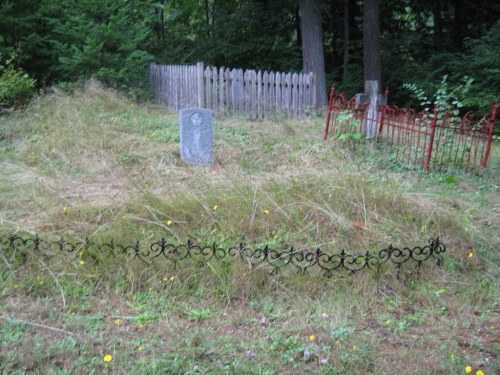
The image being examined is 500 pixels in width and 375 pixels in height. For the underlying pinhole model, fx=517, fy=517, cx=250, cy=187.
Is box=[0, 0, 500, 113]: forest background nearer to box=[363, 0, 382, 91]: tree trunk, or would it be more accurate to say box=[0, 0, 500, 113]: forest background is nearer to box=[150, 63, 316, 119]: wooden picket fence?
box=[363, 0, 382, 91]: tree trunk

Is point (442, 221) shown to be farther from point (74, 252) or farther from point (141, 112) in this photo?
point (141, 112)

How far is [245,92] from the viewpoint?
11.5m

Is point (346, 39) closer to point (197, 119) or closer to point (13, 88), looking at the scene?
point (13, 88)

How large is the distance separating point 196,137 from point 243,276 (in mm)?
3392

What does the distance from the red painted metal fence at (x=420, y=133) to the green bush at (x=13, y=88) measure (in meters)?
6.22

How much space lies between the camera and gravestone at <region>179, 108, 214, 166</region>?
7.54 meters

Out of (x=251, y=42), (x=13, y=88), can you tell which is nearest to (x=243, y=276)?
(x=13, y=88)

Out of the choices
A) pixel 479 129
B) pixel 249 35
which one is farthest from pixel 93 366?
pixel 249 35

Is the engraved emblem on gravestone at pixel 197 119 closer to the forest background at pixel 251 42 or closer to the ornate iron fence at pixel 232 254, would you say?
the ornate iron fence at pixel 232 254

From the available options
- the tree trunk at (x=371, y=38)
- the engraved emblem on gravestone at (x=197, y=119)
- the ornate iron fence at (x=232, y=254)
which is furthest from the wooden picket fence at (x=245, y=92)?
the ornate iron fence at (x=232, y=254)

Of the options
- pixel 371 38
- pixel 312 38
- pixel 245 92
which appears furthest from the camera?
pixel 371 38

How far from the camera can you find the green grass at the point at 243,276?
3.56 m

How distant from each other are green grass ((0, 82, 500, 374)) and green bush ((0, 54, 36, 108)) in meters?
2.84

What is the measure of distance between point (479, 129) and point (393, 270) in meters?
3.81
